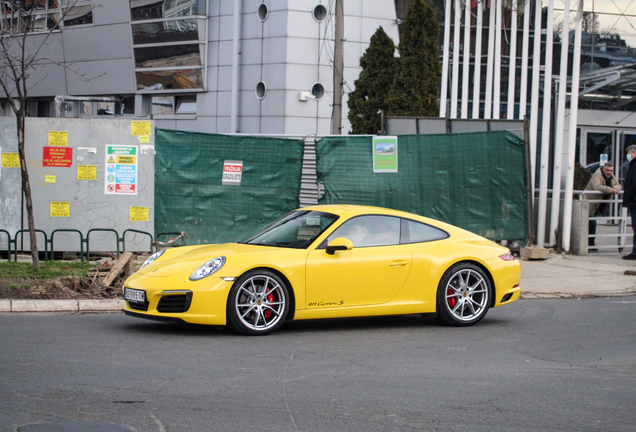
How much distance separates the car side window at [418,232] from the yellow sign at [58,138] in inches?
277

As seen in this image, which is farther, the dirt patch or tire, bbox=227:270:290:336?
the dirt patch

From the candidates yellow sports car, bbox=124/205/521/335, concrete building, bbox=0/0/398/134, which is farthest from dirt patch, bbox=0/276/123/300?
concrete building, bbox=0/0/398/134

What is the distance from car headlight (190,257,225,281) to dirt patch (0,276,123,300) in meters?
2.65

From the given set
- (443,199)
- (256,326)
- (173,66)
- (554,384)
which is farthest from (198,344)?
(173,66)

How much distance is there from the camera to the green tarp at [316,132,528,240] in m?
13.0

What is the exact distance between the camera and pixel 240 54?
80.0 feet

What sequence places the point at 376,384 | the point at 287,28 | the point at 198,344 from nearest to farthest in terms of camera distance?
the point at 376,384
the point at 198,344
the point at 287,28

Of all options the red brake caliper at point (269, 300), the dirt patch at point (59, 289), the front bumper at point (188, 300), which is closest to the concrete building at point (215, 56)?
the dirt patch at point (59, 289)

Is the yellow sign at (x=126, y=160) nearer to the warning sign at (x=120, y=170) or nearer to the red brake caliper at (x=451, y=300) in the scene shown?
the warning sign at (x=120, y=170)

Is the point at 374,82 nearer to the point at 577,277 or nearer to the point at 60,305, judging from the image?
the point at 577,277

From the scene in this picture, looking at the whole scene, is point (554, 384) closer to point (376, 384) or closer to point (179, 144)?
point (376, 384)

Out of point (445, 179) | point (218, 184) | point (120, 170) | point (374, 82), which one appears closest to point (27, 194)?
point (120, 170)

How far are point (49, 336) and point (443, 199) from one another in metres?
8.21

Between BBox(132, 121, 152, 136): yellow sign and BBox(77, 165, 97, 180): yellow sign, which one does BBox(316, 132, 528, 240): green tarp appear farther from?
BBox(77, 165, 97, 180): yellow sign
